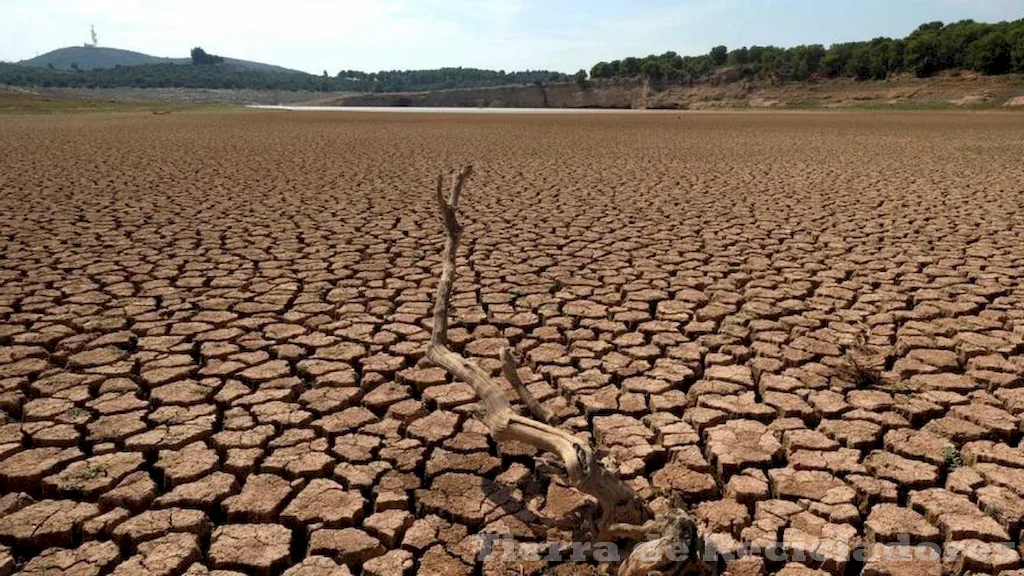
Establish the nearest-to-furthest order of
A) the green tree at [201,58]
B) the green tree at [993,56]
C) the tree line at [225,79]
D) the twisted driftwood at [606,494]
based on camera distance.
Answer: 1. the twisted driftwood at [606,494]
2. the green tree at [993,56]
3. the tree line at [225,79]
4. the green tree at [201,58]

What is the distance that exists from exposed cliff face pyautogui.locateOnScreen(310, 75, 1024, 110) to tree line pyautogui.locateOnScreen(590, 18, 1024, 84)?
1.35m

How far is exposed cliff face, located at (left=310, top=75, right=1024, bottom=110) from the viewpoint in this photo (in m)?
37.7

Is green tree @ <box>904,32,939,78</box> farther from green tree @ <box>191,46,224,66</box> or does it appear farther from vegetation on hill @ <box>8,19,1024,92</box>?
green tree @ <box>191,46,224,66</box>

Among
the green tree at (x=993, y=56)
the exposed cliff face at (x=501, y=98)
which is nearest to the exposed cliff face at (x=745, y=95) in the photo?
the exposed cliff face at (x=501, y=98)

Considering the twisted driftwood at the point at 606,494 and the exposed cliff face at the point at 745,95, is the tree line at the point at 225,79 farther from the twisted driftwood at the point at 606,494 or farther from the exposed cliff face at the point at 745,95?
the twisted driftwood at the point at 606,494

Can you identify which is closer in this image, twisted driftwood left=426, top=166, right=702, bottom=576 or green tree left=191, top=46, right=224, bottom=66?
twisted driftwood left=426, top=166, right=702, bottom=576

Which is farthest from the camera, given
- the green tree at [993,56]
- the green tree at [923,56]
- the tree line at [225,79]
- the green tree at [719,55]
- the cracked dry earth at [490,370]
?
the tree line at [225,79]

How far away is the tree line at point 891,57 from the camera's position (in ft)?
133

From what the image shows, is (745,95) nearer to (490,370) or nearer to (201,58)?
(490,370)

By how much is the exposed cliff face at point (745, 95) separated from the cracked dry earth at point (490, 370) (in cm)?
3749

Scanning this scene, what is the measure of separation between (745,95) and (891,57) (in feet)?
34.9

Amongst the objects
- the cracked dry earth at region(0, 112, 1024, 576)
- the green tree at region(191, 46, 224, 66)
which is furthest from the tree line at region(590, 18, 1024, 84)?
the green tree at region(191, 46, 224, 66)

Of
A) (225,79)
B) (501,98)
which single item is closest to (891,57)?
(501,98)

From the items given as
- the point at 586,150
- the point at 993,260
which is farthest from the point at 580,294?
the point at 586,150
